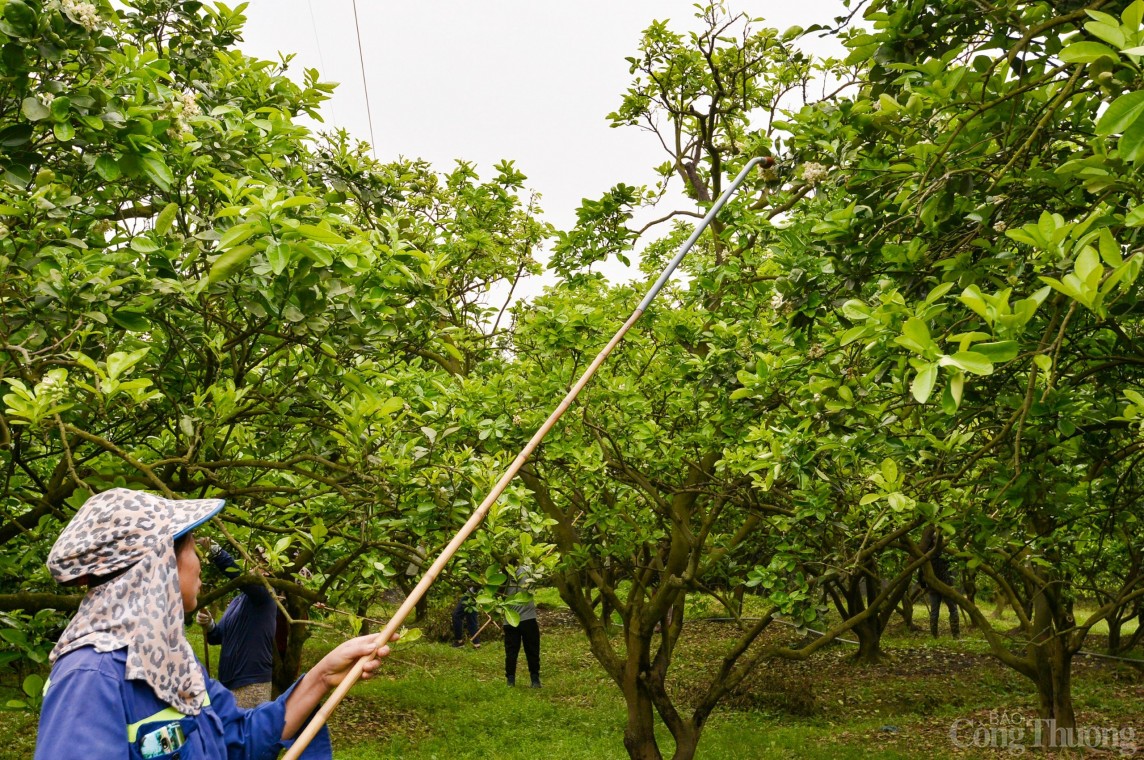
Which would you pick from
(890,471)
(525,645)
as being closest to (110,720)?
(890,471)

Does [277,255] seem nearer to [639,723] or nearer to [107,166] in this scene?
[107,166]

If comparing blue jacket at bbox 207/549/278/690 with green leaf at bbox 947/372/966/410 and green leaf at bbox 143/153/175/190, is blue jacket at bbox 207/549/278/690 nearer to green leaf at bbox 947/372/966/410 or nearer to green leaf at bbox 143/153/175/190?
green leaf at bbox 143/153/175/190

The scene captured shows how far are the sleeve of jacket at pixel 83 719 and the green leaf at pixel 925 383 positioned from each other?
174 centimetres

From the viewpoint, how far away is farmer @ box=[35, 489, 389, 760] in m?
1.61

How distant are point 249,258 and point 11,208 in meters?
0.87

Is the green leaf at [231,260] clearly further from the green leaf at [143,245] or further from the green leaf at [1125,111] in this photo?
the green leaf at [1125,111]

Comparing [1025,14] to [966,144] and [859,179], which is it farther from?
[859,179]

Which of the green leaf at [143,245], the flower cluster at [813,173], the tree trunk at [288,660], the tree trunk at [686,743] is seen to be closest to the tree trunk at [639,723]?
the tree trunk at [686,743]

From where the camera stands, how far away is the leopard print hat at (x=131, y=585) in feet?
5.55

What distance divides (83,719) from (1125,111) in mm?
2296

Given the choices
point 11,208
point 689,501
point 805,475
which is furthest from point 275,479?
point 689,501

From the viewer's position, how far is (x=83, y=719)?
5.25 ft

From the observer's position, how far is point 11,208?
266cm

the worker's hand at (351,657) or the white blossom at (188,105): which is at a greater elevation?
the white blossom at (188,105)
